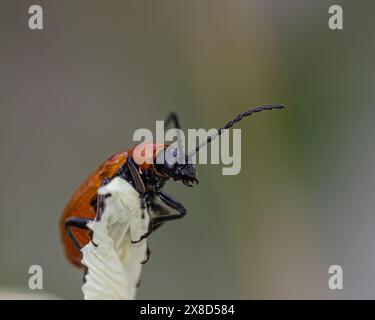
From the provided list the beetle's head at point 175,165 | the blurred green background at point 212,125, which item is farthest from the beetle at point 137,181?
the blurred green background at point 212,125

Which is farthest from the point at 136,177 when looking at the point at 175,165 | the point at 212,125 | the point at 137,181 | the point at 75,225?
the point at 212,125

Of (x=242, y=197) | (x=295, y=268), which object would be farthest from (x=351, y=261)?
(x=242, y=197)

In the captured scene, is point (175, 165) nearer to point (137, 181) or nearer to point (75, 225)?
point (137, 181)

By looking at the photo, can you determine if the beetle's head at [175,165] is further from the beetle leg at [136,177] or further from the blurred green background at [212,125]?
the blurred green background at [212,125]

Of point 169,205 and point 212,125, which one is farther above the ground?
point 212,125

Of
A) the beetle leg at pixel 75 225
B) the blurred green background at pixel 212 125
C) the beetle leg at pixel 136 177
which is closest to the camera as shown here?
the beetle leg at pixel 136 177
